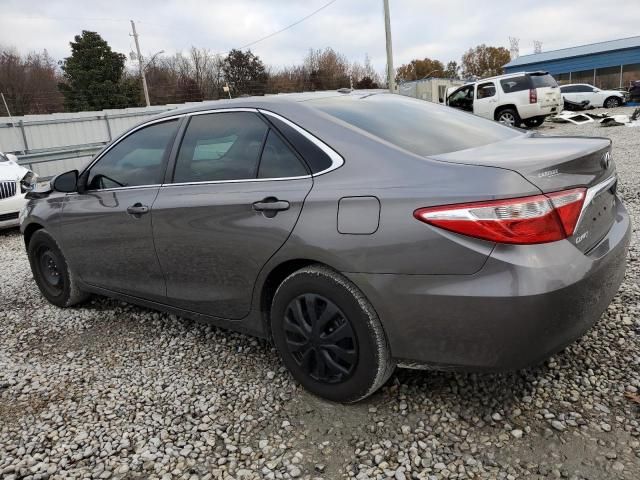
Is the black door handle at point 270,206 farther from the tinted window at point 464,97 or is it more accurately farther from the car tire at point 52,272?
the tinted window at point 464,97

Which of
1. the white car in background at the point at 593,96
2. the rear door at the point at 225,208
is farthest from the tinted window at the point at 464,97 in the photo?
the rear door at the point at 225,208

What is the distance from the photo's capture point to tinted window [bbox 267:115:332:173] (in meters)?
2.41

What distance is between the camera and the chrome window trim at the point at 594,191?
6.89 ft

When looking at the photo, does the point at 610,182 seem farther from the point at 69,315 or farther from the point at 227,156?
the point at 69,315

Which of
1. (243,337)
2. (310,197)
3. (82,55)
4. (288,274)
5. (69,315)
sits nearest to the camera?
(310,197)

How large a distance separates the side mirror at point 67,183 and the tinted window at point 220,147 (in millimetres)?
1121

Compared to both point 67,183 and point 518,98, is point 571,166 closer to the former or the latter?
point 67,183

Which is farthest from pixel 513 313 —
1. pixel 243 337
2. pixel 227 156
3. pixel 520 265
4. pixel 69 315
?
pixel 69 315

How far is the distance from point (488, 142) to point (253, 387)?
1819 millimetres

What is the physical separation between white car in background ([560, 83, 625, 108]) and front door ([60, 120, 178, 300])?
28.8 m

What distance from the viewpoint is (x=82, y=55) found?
4331 cm

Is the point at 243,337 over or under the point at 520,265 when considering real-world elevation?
under

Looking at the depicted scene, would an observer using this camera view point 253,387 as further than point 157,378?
No

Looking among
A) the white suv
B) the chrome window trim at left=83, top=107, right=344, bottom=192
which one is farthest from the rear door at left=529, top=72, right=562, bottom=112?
the chrome window trim at left=83, top=107, right=344, bottom=192
